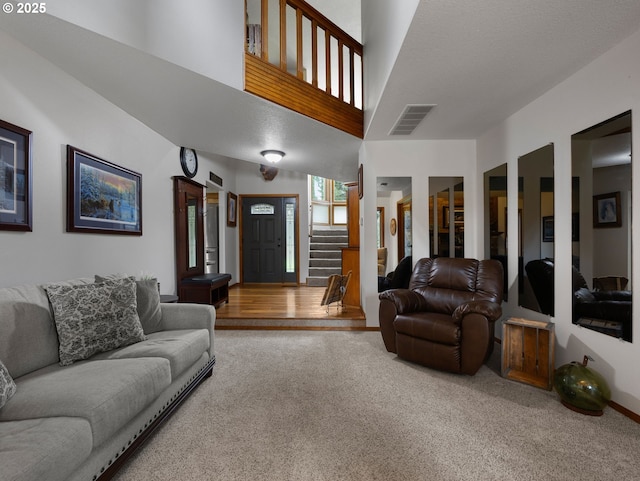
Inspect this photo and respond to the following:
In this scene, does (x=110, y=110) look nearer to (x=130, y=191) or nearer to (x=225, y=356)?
(x=130, y=191)

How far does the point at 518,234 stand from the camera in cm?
331

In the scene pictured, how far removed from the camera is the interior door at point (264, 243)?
7500 mm

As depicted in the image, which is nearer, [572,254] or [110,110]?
[572,254]

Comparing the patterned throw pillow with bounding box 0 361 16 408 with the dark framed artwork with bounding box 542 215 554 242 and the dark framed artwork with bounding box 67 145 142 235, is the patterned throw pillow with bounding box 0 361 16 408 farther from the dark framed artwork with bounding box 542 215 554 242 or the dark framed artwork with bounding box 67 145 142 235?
the dark framed artwork with bounding box 542 215 554 242

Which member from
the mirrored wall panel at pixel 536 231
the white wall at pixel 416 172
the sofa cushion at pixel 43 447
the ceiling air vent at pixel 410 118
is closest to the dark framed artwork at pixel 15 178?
the sofa cushion at pixel 43 447

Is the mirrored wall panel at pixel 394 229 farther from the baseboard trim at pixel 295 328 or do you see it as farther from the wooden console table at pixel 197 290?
the wooden console table at pixel 197 290

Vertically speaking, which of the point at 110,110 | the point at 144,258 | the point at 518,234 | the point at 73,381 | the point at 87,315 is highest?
the point at 110,110

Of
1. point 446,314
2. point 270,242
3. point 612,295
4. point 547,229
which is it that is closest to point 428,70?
point 547,229

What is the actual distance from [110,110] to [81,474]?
3027 millimetres

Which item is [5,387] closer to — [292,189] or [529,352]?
[529,352]

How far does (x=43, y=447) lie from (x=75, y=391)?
1.17ft

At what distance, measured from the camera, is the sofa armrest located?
2.62 metres

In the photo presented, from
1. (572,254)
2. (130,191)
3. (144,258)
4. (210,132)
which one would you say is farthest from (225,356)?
(572,254)

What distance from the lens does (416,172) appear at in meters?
4.19
